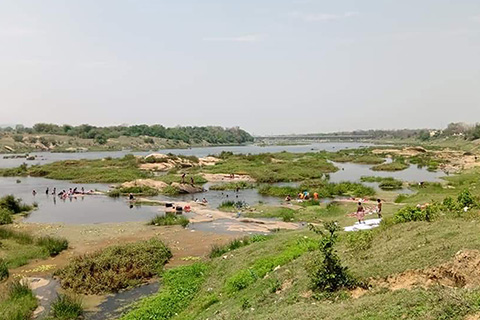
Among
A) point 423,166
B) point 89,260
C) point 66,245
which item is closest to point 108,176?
point 66,245

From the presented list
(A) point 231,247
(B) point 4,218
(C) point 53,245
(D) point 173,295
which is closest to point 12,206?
(B) point 4,218

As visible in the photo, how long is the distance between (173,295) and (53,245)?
13186 mm

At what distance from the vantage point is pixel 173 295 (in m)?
19.6

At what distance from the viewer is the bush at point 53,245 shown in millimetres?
27719

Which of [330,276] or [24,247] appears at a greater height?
[330,276]

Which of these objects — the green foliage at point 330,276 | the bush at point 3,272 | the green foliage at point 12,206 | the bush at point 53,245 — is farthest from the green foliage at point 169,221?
the green foliage at point 330,276

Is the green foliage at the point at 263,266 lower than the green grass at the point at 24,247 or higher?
higher

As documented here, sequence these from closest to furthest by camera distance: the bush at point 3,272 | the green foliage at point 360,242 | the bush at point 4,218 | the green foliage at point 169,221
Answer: the green foliage at point 360,242 → the bush at point 3,272 → the green foliage at point 169,221 → the bush at point 4,218

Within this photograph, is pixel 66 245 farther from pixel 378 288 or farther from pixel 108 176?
pixel 108 176

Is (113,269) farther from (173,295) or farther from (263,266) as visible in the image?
(263,266)

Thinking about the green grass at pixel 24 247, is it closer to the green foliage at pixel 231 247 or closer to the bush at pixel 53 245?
the bush at pixel 53 245

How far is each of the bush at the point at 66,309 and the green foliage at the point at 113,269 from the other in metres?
2.47

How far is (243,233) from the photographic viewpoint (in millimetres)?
33375

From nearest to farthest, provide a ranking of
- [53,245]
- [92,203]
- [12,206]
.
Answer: [53,245] < [12,206] < [92,203]
